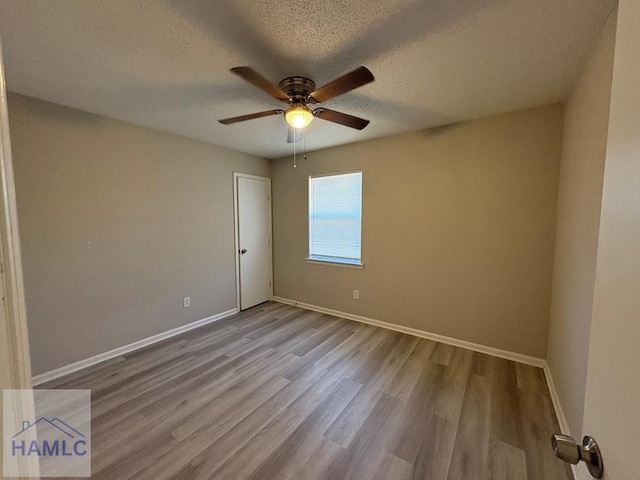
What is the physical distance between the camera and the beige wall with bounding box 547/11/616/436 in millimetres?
1375

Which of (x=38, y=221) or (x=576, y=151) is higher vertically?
(x=576, y=151)

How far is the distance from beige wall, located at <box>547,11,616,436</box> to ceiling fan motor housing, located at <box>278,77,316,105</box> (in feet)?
5.35

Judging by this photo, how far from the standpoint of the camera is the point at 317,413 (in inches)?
72.0

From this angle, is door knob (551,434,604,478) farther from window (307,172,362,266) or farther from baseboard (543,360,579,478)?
window (307,172,362,266)

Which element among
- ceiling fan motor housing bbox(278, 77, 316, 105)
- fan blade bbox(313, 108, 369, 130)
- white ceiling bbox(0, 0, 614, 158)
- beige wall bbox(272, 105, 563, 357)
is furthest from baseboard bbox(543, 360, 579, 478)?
ceiling fan motor housing bbox(278, 77, 316, 105)

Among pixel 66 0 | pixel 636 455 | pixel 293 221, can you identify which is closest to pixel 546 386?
pixel 636 455

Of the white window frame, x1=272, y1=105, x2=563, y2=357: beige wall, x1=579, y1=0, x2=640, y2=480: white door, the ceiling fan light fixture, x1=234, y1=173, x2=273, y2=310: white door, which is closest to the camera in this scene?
x1=579, y1=0, x2=640, y2=480: white door

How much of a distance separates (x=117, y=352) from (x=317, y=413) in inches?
86.0

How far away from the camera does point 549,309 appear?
2318 millimetres

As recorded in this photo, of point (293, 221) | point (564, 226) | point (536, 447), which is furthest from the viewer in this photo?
point (293, 221)

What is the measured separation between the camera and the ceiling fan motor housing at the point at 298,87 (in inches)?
69.6

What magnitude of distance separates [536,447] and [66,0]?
3.49m

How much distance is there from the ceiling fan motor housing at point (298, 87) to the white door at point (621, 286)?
1542mm

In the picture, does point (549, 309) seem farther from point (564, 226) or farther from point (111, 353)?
point (111, 353)
